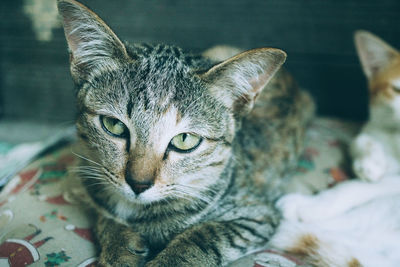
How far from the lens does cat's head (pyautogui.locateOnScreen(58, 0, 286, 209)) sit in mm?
889

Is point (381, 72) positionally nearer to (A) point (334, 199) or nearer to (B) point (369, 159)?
(B) point (369, 159)

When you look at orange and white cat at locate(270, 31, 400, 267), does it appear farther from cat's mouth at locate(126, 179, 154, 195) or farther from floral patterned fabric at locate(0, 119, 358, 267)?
cat's mouth at locate(126, 179, 154, 195)

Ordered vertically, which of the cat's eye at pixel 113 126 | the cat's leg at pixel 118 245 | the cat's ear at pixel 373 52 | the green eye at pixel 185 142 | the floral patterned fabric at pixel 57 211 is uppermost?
the cat's ear at pixel 373 52

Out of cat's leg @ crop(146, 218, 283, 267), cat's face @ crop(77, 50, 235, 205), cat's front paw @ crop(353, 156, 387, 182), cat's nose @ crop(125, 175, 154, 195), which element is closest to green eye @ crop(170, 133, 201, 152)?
cat's face @ crop(77, 50, 235, 205)

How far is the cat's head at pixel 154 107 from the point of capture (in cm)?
89

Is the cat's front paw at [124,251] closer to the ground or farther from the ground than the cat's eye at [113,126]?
closer to the ground

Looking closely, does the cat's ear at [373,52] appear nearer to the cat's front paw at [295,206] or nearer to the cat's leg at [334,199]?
the cat's leg at [334,199]

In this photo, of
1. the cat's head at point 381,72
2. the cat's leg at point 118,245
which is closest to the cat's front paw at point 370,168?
the cat's head at point 381,72

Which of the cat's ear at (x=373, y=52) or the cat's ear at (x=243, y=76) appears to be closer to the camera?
the cat's ear at (x=243, y=76)

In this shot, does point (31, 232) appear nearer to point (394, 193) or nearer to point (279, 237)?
point (279, 237)

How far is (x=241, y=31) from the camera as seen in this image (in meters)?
2.00

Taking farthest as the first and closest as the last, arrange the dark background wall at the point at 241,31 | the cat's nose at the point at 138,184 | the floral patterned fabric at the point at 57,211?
1. the dark background wall at the point at 241,31
2. the floral patterned fabric at the point at 57,211
3. the cat's nose at the point at 138,184

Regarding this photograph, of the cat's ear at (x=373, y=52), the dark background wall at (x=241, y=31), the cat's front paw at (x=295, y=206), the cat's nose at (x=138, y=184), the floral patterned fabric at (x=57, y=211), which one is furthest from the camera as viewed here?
the dark background wall at (x=241, y=31)

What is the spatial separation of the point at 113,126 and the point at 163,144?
0.52 ft
